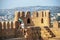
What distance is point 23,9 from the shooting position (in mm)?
14688

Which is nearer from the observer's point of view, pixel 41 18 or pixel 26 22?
pixel 41 18

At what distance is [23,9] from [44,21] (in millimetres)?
1225

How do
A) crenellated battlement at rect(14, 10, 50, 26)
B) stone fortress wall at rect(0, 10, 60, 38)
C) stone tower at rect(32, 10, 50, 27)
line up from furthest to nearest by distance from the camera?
1. crenellated battlement at rect(14, 10, 50, 26)
2. stone tower at rect(32, 10, 50, 27)
3. stone fortress wall at rect(0, 10, 60, 38)

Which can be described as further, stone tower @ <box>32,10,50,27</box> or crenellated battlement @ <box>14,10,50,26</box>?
crenellated battlement @ <box>14,10,50,26</box>

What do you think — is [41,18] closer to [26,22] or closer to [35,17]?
[35,17]

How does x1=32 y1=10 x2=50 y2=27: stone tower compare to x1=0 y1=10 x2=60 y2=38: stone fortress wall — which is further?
x1=32 y1=10 x2=50 y2=27: stone tower

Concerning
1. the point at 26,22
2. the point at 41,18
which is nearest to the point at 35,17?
the point at 41,18

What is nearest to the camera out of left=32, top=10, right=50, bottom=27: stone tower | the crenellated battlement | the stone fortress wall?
the stone fortress wall

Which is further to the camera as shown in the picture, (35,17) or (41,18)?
(35,17)

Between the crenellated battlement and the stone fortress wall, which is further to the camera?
the crenellated battlement

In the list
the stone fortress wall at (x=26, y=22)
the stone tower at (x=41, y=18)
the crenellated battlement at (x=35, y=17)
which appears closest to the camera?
the stone fortress wall at (x=26, y=22)

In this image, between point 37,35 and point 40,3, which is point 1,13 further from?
point 37,35

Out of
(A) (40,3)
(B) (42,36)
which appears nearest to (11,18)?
(A) (40,3)

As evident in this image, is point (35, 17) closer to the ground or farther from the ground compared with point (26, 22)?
farther from the ground
